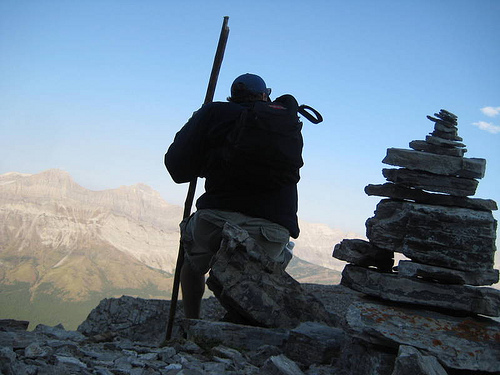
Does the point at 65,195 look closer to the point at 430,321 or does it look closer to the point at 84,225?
the point at 84,225

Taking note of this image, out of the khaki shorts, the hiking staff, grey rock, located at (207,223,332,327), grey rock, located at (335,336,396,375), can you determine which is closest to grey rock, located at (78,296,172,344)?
the hiking staff

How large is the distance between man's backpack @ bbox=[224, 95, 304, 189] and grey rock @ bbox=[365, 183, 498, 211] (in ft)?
3.35

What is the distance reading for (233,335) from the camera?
16.8 ft

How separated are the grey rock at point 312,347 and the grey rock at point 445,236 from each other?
1239 mm

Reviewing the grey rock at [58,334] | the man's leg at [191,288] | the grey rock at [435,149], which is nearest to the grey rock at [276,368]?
the man's leg at [191,288]

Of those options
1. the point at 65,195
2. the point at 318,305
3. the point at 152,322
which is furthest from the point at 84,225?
the point at 318,305

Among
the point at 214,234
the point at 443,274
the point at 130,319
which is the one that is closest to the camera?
the point at 443,274

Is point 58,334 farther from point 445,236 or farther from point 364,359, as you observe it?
point 445,236

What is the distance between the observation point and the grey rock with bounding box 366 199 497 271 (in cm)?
480

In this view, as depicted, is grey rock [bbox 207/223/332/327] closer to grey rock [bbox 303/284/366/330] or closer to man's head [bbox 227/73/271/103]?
man's head [bbox 227/73/271/103]

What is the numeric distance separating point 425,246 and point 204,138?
9.31 feet

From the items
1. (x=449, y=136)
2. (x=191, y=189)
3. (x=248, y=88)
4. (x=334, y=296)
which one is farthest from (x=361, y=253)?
(x=334, y=296)

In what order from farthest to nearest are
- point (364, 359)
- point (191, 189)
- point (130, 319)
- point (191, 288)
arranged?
point (130, 319) < point (191, 189) < point (191, 288) < point (364, 359)

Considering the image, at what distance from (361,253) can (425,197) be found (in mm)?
1004
